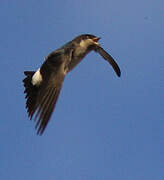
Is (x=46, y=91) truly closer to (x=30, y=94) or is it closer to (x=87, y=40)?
(x=30, y=94)

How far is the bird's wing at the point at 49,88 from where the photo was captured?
5.37 metres

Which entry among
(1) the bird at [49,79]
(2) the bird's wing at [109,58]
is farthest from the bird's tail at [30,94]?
(2) the bird's wing at [109,58]

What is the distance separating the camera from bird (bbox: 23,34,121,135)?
5451 millimetres

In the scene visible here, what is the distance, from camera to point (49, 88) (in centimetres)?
566

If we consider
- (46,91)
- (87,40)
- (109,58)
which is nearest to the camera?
(46,91)

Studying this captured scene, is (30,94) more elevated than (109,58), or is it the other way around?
(109,58)

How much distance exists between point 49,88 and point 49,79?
190 millimetres

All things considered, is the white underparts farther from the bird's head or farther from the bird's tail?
the bird's head

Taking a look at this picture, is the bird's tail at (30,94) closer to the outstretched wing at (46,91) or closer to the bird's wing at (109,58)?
the outstretched wing at (46,91)

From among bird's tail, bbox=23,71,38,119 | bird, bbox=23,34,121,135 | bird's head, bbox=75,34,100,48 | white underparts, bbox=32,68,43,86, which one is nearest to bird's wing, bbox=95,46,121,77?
bird's head, bbox=75,34,100,48

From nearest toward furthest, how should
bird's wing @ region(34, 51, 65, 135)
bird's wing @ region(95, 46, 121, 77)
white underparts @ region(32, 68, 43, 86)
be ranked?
bird's wing @ region(34, 51, 65, 135) → white underparts @ region(32, 68, 43, 86) → bird's wing @ region(95, 46, 121, 77)

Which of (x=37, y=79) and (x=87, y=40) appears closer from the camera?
(x=37, y=79)

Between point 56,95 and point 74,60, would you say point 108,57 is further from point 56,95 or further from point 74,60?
point 56,95

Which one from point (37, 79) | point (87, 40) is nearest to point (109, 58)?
point (87, 40)
